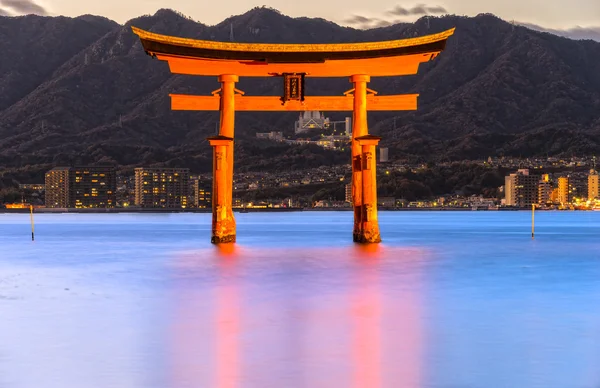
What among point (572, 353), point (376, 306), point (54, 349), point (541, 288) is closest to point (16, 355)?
point (54, 349)

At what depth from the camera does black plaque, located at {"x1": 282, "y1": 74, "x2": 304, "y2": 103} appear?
4153 centimetres

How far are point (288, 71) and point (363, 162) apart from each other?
5.92m

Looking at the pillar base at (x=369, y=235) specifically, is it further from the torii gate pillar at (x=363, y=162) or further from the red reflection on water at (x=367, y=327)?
the red reflection on water at (x=367, y=327)

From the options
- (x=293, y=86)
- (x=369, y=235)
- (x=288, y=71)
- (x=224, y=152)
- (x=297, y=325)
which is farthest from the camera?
(x=369, y=235)

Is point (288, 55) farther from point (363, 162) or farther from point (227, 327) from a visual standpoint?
point (227, 327)

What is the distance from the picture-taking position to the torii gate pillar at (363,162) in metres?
40.1

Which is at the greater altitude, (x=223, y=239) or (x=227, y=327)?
(x=223, y=239)

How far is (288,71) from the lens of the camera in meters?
41.0

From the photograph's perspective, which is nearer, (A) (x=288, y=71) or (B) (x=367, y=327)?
(B) (x=367, y=327)

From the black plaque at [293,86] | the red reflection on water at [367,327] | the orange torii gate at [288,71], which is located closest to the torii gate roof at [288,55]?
the orange torii gate at [288,71]

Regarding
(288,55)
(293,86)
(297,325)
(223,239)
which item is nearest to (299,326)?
(297,325)

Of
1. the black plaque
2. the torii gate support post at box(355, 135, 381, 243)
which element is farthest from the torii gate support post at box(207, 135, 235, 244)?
the torii gate support post at box(355, 135, 381, 243)

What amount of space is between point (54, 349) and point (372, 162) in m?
26.6

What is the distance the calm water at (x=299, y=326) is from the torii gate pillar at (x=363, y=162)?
3481 millimetres
